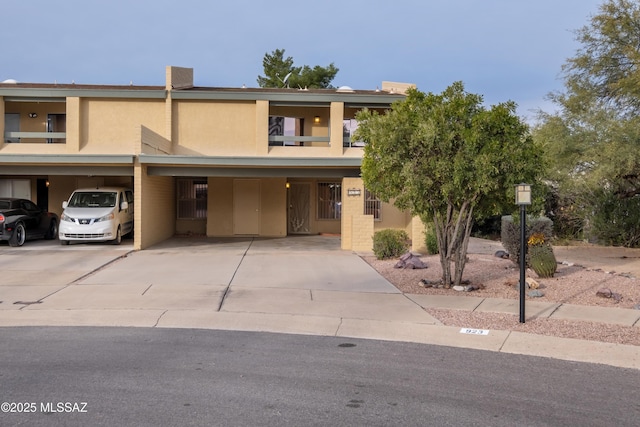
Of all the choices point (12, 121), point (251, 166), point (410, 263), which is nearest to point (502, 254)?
point (410, 263)

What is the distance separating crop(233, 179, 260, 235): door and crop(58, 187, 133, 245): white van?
15.1 ft

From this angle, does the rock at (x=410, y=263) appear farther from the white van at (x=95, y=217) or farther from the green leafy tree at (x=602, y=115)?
the white van at (x=95, y=217)

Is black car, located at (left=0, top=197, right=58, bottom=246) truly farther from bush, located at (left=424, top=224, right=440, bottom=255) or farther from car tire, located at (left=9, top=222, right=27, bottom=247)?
bush, located at (left=424, top=224, right=440, bottom=255)

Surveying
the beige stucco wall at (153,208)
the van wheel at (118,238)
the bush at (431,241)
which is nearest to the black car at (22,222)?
the van wheel at (118,238)

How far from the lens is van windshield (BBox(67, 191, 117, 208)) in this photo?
19000 mm

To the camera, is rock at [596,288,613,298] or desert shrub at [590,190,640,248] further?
desert shrub at [590,190,640,248]

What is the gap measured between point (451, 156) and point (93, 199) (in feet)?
42.1

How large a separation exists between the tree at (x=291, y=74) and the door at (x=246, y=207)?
18.6 metres

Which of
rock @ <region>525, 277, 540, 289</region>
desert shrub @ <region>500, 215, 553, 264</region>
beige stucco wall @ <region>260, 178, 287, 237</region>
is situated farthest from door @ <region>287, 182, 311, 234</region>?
rock @ <region>525, 277, 540, 289</region>

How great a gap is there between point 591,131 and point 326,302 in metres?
9.00

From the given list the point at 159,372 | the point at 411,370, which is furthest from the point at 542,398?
the point at 159,372

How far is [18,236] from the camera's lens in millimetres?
18234

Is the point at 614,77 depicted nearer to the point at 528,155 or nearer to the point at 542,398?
the point at 528,155

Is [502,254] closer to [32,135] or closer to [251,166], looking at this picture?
[251,166]
